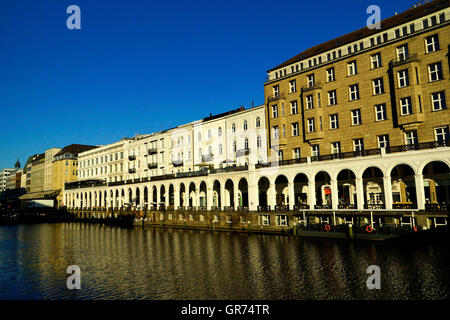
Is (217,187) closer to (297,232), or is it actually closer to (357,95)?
(297,232)

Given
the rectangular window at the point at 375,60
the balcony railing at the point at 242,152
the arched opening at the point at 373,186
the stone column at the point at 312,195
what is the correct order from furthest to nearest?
the balcony railing at the point at 242,152 < the stone column at the point at 312,195 < the rectangular window at the point at 375,60 < the arched opening at the point at 373,186

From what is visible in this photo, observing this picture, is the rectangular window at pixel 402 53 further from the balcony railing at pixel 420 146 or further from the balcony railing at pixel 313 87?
the balcony railing at pixel 420 146

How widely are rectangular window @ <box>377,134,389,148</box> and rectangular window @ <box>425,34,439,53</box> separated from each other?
11.5 metres

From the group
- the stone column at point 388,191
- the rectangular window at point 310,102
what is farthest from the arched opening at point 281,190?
the stone column at point 388,191

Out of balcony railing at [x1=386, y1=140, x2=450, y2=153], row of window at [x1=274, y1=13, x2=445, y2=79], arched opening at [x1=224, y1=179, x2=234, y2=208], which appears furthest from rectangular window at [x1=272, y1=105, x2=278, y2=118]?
balcony railing at [x1=386, y1=140, x2=450, y2=153]

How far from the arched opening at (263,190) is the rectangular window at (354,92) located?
19.0 metres

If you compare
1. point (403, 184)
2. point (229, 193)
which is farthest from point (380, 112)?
point (229, 193)

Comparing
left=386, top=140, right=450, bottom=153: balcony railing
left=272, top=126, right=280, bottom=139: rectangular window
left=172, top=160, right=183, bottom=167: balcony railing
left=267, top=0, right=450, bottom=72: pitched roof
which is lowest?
left=386, top=140, right=450, bottom=153: balcony railing

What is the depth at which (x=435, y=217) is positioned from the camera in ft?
117

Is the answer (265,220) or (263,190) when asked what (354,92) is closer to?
(263,190)

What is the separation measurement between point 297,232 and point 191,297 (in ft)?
87.1

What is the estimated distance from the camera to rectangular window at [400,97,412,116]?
137ft

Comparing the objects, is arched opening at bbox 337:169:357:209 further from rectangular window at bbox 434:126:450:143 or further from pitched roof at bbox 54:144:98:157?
pitched roof at bbox 54:144:98:157

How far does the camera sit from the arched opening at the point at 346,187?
47.3 m
